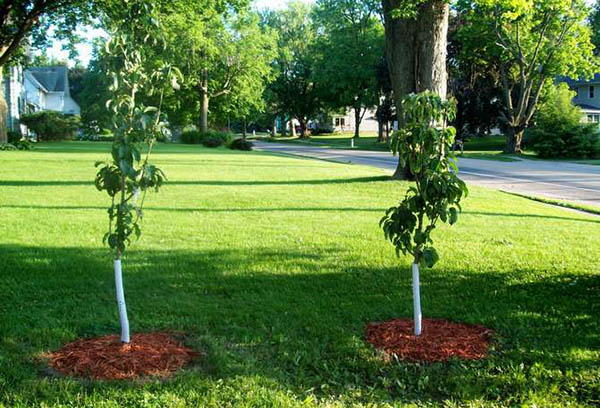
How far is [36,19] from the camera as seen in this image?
21.8 metres

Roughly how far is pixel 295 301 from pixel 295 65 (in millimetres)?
61196

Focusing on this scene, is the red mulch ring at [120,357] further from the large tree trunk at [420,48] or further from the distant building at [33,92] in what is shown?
the distant building at [33,92]

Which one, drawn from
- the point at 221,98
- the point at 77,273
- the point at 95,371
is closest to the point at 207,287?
the point at 77,273

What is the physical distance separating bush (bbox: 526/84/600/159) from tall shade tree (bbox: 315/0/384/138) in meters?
18.3

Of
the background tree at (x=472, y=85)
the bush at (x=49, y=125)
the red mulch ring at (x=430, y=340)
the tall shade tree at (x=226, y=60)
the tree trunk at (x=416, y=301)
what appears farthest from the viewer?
the tall shade tree at (x=226, y=60)

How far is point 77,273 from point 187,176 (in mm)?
10143

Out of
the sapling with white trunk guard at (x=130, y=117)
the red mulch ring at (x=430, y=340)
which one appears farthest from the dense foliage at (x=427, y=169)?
the sapling with white trunk guard at (x=130, y=117)

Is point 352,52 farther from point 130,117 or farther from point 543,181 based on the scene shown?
point 130,117

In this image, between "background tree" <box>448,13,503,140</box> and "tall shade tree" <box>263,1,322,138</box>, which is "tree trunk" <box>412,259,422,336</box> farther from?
"tall shade tree" <box>263,1,322,138</box>

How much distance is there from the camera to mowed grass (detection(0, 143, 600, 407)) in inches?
137

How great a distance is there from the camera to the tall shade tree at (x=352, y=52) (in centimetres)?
4972

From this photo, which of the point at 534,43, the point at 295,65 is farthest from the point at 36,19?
the point at 295,65

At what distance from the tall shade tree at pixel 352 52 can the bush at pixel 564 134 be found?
18292 millimetres

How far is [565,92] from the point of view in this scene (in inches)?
1259
